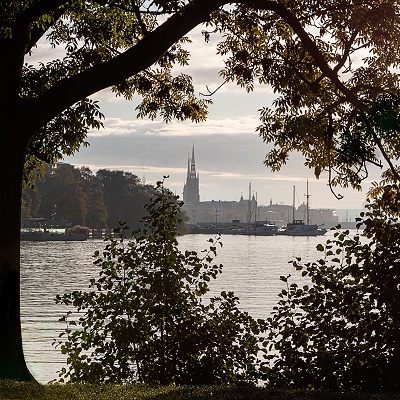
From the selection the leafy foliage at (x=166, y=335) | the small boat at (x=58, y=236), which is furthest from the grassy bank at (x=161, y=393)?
the small boat at (x=58, y=236)

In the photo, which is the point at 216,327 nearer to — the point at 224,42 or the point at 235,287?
the point at 224,42

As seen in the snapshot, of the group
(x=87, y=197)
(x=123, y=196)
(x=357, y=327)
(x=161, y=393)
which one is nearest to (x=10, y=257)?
(x=161, y=393)

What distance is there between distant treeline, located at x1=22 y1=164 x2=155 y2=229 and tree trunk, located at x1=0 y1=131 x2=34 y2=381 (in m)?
130

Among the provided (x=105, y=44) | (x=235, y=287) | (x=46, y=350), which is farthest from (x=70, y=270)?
(x=105, y=44)

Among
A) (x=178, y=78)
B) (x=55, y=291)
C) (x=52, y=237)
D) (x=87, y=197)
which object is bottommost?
(x=55, y=291)

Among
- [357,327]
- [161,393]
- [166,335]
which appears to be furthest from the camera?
[166,335]

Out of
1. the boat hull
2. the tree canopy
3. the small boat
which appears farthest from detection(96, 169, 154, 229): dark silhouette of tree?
the tree canopy

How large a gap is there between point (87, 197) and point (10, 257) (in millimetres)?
146698

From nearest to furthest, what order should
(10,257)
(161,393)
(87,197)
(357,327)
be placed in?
(161,393) < (10,257) < (357,327) < (87,197)

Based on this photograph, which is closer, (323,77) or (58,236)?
(323,77)

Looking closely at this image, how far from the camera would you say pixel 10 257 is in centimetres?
1067

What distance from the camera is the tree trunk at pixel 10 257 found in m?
10.7

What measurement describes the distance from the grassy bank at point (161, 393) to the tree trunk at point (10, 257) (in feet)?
2.45

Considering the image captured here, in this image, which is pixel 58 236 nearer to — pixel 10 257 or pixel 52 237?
pixel 52 237
